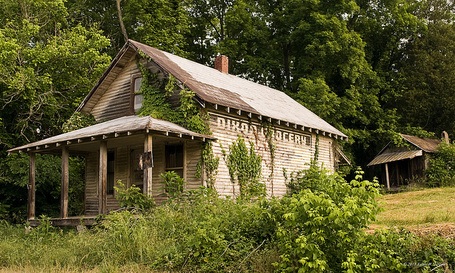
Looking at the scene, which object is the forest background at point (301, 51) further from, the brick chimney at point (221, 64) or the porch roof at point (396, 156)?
the brick chimney at point (221, 64)

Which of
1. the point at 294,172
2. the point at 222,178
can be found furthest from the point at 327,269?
the point at 294,172

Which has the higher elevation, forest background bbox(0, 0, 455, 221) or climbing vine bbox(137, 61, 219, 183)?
forest background bbox(0, 0, 455, 221)

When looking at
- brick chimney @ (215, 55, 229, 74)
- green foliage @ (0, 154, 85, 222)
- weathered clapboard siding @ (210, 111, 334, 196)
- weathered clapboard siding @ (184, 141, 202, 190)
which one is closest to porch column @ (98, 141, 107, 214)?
weathered clapboard siding @ (184, 141, 202, 190)

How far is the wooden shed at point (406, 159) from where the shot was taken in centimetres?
3050

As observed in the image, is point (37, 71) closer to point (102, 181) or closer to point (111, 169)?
point (111, 169)

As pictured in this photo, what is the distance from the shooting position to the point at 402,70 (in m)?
36.1

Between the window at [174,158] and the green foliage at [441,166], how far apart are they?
19.4 metres

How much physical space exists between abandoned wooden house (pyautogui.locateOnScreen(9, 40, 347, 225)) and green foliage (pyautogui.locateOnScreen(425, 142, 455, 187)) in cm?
1148

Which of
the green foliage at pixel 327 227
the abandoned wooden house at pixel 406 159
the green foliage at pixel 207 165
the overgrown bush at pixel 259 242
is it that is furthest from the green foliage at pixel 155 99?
the abandoned wooden house at pixel 406 159

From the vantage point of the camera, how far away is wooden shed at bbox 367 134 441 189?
100 ft

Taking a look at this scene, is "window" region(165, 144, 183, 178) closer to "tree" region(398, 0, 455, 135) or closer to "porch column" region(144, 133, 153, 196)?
"porch column" region(144, 133, 153, 196)

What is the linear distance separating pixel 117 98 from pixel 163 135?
578 centimetres

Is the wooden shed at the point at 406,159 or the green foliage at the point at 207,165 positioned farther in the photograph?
the wooden shed at the point at 406,159

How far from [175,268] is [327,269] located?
10.5 ft
